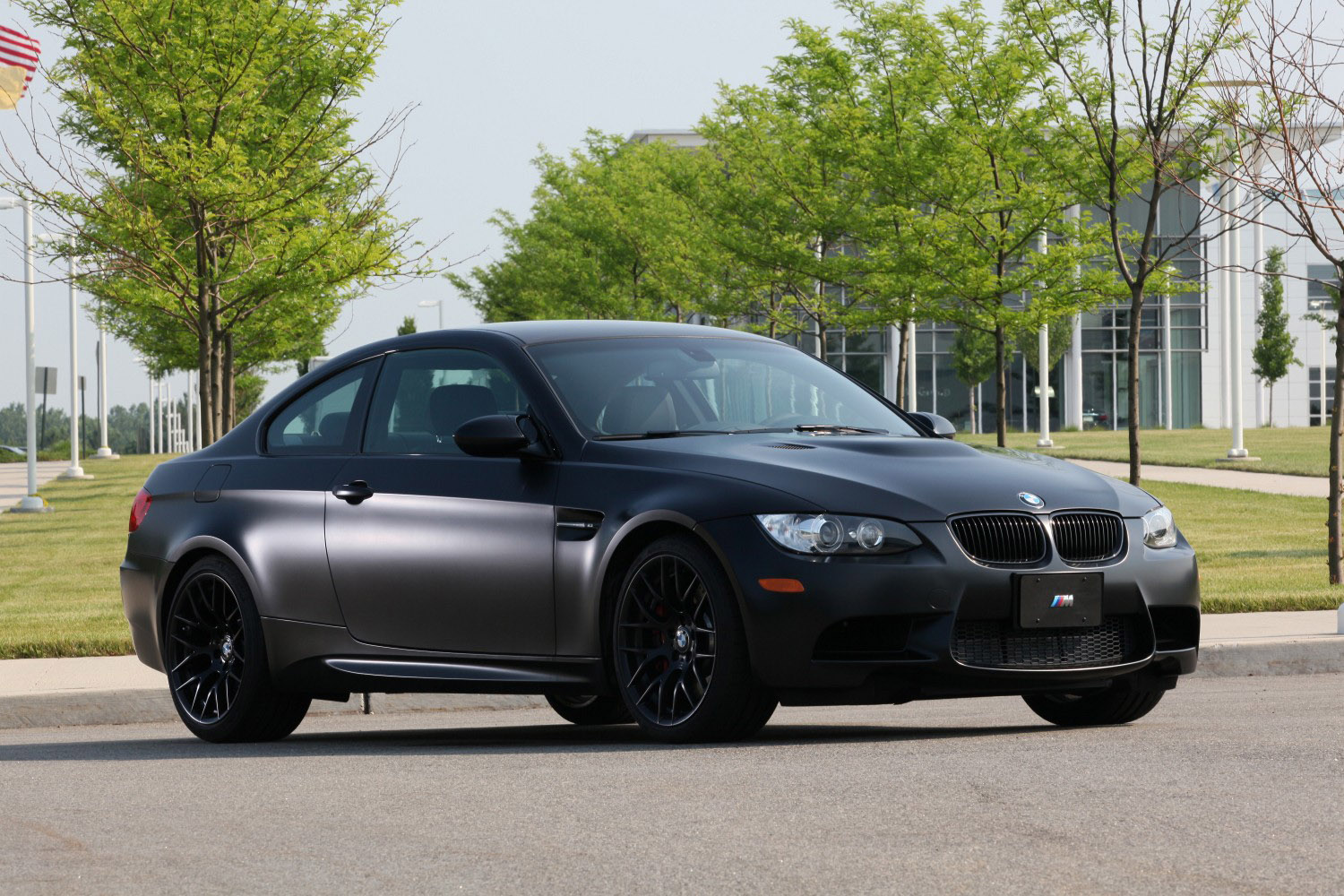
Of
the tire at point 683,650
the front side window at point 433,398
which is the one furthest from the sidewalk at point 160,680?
the tire at point 683,650

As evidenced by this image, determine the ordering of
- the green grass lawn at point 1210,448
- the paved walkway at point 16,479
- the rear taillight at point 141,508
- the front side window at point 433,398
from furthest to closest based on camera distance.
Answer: the paved walkway at point 16,479
the green grass lawn at point 1210,448
the rear taillight at point 141,508
the front side window at point 433,398

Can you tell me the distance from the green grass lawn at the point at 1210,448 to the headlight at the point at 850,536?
73.1ft

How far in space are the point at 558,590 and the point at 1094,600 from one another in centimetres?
192

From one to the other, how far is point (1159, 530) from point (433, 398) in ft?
9.50

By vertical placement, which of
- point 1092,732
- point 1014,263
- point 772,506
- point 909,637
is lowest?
point 1092,732

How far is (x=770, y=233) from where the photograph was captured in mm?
31953

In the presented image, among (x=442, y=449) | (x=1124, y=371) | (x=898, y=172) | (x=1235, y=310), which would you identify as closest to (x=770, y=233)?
(x=898, y=172)

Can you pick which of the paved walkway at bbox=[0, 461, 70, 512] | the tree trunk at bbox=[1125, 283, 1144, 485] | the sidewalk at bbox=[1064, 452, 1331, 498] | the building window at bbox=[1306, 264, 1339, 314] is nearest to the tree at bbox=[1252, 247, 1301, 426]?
the building window at bbox=[1306, 264, 1339, 314]

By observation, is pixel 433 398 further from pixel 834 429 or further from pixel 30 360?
pixel 30 360

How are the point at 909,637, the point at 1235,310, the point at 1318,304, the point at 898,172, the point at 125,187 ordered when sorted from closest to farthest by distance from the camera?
the point at 909,637, the point at 125,187, the point at 898,172, the point at 1235,310, the point at 1318,304

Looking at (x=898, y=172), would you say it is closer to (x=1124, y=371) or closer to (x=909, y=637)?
(x=909, y=637)

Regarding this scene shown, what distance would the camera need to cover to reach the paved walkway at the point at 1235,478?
1107 inches

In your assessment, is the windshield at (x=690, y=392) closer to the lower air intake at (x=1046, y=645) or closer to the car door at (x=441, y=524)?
the car door at (x=441, y=524)

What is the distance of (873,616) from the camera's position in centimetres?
638
